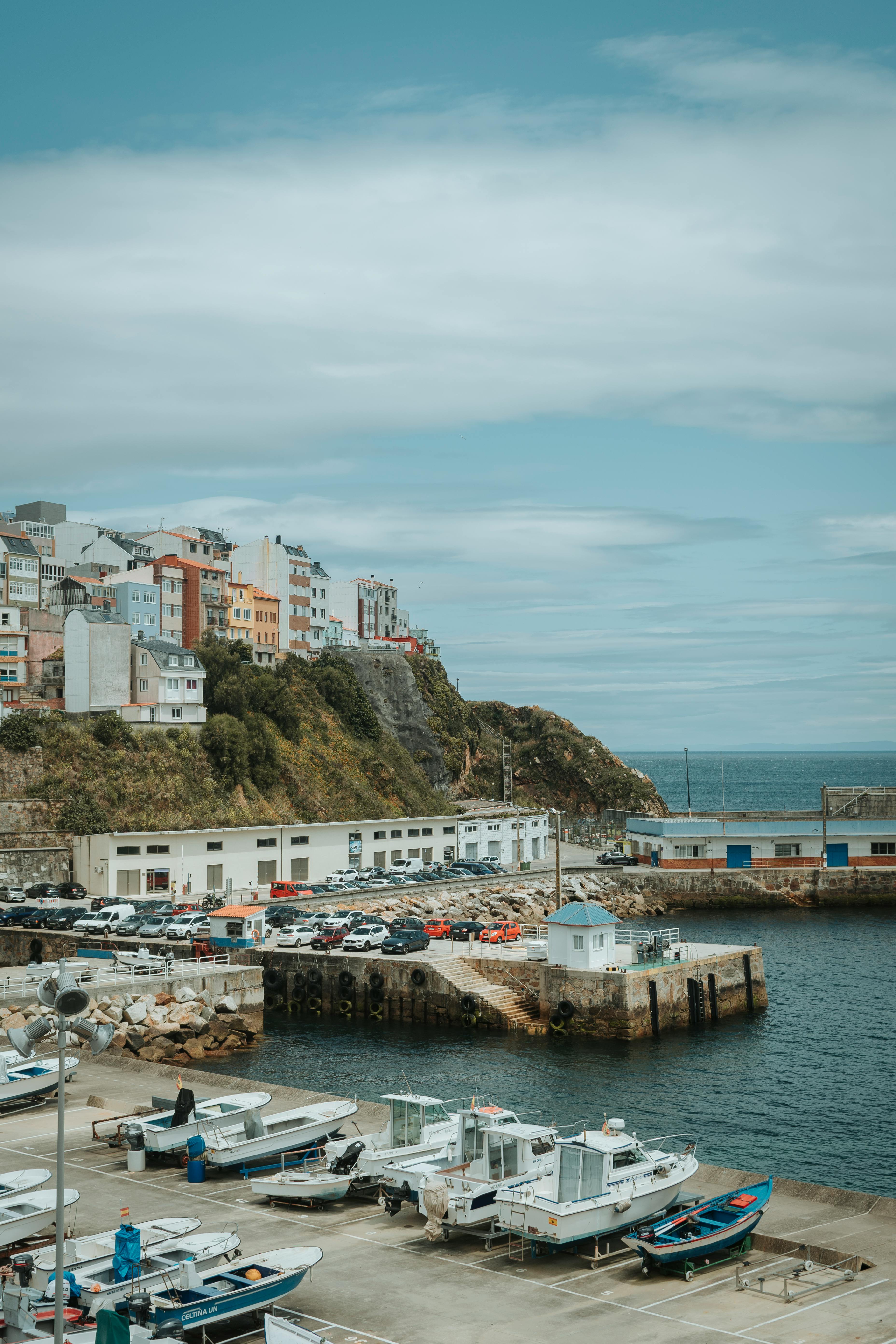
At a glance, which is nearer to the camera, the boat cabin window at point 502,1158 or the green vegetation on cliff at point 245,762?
the boat cabin window at point 502,1158

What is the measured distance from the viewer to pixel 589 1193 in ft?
65.0

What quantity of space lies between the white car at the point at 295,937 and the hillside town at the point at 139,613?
34185mm

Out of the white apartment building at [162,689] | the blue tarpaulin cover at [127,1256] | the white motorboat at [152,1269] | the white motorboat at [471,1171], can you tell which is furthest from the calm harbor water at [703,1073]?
the white apartment building at [162,689]

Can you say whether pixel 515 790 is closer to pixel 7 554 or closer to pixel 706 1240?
pixel 7 554

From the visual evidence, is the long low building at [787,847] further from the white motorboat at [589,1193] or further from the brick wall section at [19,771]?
the white motorboat at [589,1193]

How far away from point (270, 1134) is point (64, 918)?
37281 millimetres

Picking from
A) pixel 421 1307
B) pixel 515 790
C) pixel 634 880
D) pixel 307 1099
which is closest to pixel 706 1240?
pixel 421 1307

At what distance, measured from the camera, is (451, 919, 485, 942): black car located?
5550cm

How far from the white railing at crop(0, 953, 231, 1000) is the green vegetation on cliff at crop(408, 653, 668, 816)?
78716 mm

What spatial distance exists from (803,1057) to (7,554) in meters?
83.2

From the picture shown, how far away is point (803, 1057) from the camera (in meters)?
42.6

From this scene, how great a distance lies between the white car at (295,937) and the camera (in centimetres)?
5459

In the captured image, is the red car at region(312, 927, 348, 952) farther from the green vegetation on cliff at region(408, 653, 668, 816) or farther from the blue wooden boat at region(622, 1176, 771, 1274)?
the green vegetation on cliff at region(408, 653, 668, 816)

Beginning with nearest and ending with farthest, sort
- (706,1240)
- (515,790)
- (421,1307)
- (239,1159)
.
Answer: (421,1307)
(706,1240)
(239,1159)
(515,790)
